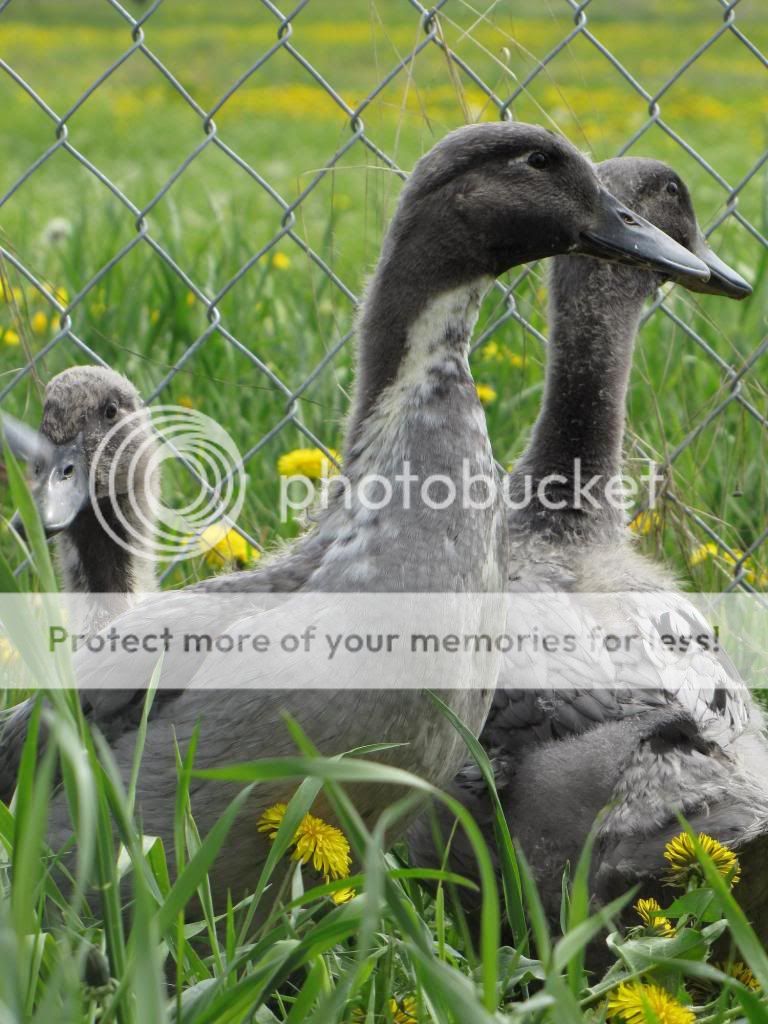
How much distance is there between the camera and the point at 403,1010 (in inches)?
64.6

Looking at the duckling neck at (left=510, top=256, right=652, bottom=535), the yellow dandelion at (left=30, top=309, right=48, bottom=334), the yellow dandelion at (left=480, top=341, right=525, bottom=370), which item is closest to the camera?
the duckling neck at (left=510, top=256, right=652, bottom=535)

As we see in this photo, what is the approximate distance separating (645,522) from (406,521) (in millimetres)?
1217

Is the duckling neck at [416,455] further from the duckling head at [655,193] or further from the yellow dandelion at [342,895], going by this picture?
the duckling head at [655,193]

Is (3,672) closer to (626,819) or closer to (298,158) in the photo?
(626,819)

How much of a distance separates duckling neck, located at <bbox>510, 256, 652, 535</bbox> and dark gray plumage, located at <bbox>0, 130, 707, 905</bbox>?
2.11 feet

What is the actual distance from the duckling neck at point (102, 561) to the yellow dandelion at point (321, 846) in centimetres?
109

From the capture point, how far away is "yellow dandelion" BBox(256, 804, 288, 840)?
71.6 inches

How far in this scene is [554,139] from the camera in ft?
7.06

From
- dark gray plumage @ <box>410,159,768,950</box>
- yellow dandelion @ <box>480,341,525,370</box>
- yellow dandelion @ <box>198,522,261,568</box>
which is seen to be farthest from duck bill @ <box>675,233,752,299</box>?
yellow dandelion @ <box>198,522,261,568</box>

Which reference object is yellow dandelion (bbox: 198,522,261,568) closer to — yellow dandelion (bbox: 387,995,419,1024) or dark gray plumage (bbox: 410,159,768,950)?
dark gray plumage (bbox: 410,159,768,950)

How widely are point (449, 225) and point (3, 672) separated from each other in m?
1.24

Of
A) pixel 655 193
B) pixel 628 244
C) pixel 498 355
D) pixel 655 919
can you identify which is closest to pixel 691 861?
pixel 655 919

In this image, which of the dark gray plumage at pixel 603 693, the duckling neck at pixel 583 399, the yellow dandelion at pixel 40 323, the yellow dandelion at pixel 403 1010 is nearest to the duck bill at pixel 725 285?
the dark gray plumage at pixel 603 693

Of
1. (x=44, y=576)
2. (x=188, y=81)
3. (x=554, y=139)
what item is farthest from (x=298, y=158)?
(x=44, y=576)
